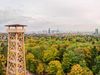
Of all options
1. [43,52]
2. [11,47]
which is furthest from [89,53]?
[11,47]

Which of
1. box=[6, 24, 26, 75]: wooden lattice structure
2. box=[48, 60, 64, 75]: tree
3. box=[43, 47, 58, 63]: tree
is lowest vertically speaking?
box=[48, 60, 64, 75]: tree

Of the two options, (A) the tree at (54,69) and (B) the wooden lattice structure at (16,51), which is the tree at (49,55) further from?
(B) the wooden lattice structure at (16,51)

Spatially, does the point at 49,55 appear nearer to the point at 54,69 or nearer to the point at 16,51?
the point at 54,69

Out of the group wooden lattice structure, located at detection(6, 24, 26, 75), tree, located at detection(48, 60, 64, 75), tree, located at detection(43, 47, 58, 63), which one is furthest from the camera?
tree, located at detection(43, 47, 58, 63)

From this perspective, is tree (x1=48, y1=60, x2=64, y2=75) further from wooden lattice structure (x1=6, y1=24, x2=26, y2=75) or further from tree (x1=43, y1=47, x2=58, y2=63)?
wooden lattice structure (x1=6, y1=24, x2=26, y2=75)

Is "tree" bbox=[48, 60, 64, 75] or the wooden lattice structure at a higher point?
the wooden lattice structure

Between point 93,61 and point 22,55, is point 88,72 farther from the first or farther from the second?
point 22,55

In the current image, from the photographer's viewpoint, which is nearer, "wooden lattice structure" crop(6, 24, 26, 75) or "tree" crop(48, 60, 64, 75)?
"wooden lattice structure" crop(6, 24, 26, 75)

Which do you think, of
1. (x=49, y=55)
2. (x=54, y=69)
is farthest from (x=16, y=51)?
(x=49, y=55)

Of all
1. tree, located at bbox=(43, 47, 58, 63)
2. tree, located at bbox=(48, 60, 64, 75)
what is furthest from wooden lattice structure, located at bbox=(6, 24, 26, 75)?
tree, located at bbox=(43, 47, 58, 63)
